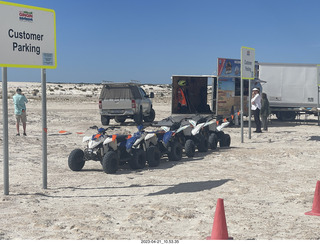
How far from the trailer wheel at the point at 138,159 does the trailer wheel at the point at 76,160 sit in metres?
1.07

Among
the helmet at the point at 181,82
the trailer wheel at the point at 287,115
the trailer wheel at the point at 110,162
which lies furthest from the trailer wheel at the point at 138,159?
the trailer wheel at the point at 287,115

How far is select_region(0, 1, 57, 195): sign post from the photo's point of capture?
8.10 meters

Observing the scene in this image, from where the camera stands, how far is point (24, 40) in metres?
8.34

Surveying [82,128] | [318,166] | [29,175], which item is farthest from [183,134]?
[82,128]

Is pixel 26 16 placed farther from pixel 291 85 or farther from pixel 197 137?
pixel 291 85

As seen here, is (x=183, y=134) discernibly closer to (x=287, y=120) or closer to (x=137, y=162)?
(x=137, y=162)

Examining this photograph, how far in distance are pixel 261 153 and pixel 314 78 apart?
1265 cm

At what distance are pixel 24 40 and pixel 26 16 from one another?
410mm

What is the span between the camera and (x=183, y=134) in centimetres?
1295

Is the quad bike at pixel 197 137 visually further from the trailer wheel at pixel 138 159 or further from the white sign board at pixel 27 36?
the white sign board at pixel 27 36

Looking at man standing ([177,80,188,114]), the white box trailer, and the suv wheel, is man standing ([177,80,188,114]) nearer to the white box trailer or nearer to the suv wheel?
the suv wheel

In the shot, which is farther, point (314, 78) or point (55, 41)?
point (314, 78)

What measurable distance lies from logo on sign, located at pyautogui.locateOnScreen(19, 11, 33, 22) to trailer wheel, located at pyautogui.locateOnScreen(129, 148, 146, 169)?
3721 millimetres
